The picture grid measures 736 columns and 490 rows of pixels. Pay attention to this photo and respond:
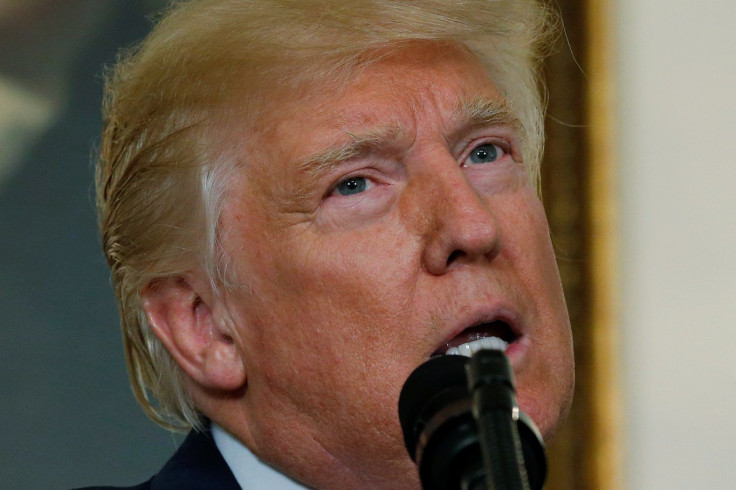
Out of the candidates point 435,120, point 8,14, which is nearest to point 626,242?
point 435,120

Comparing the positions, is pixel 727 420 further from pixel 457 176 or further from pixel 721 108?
pixel 457 176

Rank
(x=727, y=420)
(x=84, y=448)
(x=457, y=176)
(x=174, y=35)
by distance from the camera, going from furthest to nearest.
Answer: (x=727, y=420), (x=84, y=448), (x=174, y=35), (x=457, y=176)

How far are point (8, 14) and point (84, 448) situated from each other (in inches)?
36.4

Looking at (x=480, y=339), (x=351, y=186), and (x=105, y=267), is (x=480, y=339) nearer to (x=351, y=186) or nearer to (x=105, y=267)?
(x=351, y=186)

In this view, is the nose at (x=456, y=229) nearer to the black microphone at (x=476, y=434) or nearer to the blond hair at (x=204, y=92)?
the blond hair at (x=204, y=92)

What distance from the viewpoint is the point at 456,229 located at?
1609 millimetres

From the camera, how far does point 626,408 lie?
2621 millimetres

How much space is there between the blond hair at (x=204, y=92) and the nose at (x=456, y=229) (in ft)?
0.84

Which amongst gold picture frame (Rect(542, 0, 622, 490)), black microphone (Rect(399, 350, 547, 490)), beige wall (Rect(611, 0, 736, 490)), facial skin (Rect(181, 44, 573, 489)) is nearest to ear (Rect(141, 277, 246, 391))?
facial skin (Rect(181, 44, 573, 489))

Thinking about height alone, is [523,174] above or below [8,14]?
below

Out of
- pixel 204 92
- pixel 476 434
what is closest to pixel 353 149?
pixel 204 92

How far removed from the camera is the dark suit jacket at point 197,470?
1.80m

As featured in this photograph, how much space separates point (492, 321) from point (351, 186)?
0.31m

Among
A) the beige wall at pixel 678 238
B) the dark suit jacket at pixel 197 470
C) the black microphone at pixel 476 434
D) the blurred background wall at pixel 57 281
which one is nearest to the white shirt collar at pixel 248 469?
the dark suit jacket at pixel 197 470
